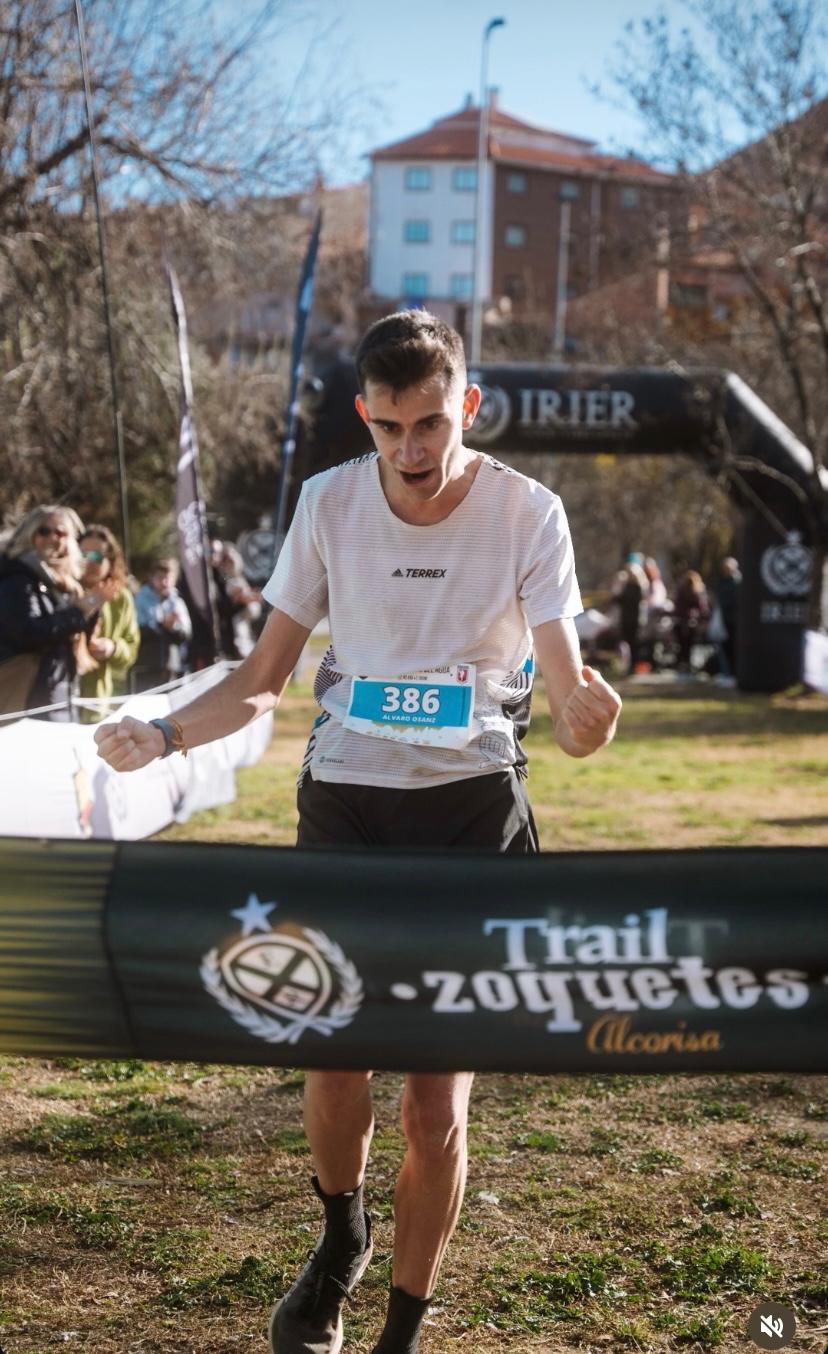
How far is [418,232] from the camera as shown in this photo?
86438mm

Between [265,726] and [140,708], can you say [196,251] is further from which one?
[140,708]

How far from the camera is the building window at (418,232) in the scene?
283 feet

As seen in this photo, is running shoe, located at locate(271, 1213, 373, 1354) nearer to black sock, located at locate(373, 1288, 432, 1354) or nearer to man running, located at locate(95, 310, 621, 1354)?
man running, located at locate(95, 310, 621, 1354)

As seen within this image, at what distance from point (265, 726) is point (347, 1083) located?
1111 centimetres

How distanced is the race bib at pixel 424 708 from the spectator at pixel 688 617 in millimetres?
22672

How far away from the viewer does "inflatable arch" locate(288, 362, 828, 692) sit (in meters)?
17.5

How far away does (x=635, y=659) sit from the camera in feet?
81.9

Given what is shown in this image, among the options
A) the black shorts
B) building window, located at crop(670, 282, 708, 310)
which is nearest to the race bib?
the black shorts

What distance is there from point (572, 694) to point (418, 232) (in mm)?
87174

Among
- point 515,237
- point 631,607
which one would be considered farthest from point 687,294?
point 515,237

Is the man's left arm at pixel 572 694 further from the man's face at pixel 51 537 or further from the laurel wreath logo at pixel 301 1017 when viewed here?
the man's face at pixel 51 537

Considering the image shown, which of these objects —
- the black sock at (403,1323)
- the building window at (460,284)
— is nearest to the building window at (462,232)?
the building window at (460,284)

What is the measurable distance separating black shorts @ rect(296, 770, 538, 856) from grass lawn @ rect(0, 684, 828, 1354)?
32.2 inches

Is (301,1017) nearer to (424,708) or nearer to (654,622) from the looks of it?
(424,708)
